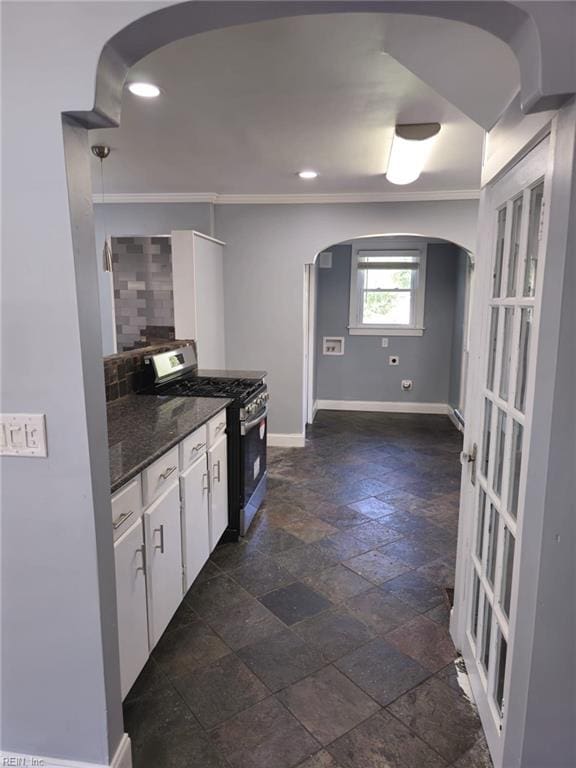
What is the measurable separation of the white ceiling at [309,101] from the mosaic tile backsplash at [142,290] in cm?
87

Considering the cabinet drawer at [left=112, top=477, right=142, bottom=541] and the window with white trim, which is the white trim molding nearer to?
the window with white trim

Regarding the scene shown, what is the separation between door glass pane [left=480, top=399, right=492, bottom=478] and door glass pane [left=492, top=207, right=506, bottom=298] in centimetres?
41

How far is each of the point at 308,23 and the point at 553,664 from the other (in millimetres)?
2066

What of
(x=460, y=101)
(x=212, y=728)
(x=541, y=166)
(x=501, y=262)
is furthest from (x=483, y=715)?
(x=460, y=101)

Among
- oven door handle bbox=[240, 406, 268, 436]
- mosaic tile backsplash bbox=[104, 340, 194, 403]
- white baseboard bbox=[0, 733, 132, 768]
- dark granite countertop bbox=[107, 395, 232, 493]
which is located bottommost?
white baseboard bbox=[0, 733, 132, 768]

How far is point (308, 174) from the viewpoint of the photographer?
144 inches

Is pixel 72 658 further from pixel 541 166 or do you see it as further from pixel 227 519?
pixel 541 166

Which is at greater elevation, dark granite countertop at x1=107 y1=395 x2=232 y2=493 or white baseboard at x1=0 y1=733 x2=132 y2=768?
dark granite countertop at x1=107 y1=395 x2=232 y2=493

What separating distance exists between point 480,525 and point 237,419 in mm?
1561

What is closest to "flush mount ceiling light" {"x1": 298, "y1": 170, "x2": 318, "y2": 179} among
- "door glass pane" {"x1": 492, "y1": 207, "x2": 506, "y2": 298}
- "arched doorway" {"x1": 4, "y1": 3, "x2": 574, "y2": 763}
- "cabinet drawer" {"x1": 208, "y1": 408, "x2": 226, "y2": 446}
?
"cabinet drawer" {"x1": 208, "y1": 408, "x2": 226, "y2": 446}

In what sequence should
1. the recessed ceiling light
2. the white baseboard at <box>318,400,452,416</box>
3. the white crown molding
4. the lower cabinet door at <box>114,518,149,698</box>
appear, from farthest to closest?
1. the white baseboard at <box>318,400,452,416</box>
2. the white crown molding
3. the recessed ceiling light
4. the lower cabinet door at <box>114,518,149,698</box>

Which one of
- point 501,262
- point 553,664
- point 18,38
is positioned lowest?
point 553,664

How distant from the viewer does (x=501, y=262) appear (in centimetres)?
167

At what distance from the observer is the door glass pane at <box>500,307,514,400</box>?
157 cm
